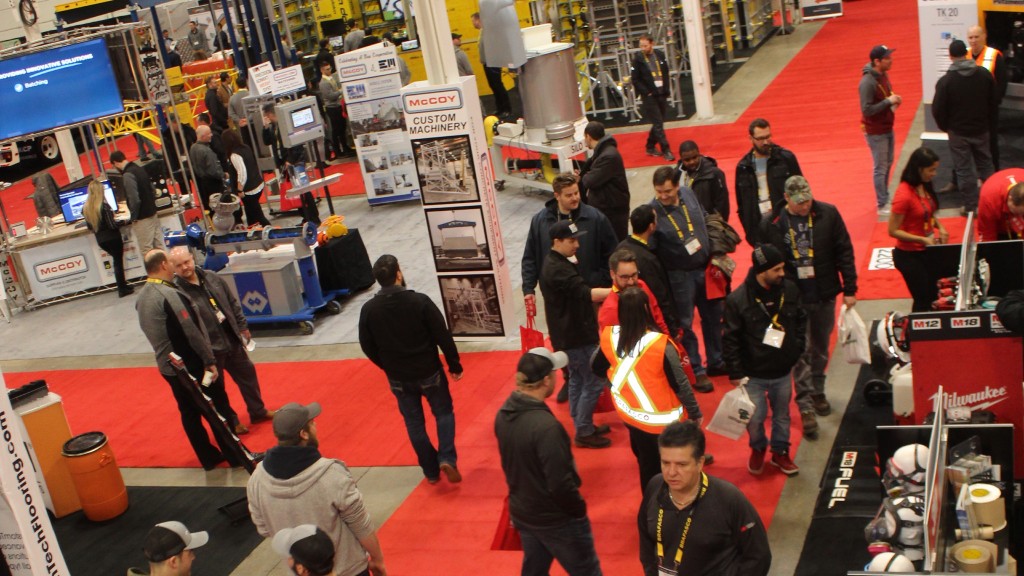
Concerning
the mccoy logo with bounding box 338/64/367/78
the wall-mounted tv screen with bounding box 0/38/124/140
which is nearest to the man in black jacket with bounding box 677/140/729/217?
the mccoy logo with bounding box 338/64/367/78

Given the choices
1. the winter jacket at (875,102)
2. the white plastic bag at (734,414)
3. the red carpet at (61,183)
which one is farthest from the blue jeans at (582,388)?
the red carpet at (61,183)

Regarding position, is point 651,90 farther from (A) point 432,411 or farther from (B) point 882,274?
(A) point 432,411

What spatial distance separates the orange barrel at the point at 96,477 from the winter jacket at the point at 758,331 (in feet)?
15.2

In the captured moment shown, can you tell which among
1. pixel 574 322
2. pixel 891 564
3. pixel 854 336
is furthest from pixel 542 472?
pixel 854 336

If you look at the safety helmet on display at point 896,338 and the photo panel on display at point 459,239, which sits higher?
the photo panel on display at point 459,239

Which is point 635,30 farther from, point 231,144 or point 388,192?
point 231,144

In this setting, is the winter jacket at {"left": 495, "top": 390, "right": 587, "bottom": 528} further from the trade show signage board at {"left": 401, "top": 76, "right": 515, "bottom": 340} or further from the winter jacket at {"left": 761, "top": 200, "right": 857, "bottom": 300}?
the trade show signage board at {"left": 401, "top": 76, "right": 515, "bottom": 340}

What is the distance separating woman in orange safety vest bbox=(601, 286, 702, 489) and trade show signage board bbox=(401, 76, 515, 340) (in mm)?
3811

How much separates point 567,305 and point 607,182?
2.31 metres

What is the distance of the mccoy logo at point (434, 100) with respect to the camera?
9.16m

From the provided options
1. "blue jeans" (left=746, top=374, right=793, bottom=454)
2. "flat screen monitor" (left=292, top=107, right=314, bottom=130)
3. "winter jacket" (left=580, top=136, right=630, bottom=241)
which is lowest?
"blue jeans" (left=746, top=374, right=793, bottom=454)

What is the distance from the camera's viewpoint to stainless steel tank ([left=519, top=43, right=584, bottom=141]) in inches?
530

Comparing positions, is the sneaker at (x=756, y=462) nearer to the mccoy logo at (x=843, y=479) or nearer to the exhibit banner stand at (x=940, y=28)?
the mccoy logo at (x=843, y=479)

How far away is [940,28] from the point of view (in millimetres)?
11930
